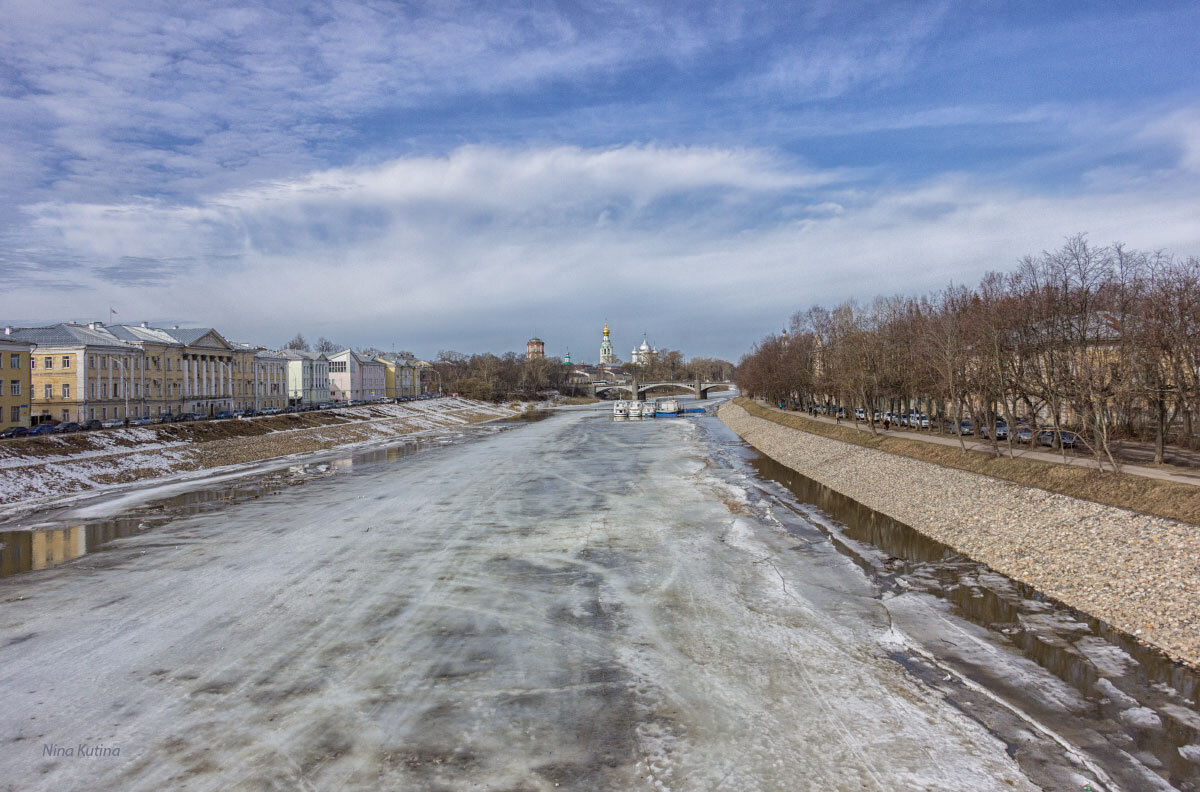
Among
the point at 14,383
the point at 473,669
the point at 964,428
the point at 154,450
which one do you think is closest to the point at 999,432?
the point at 964,428

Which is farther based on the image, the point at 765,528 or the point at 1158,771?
the point at 765,528

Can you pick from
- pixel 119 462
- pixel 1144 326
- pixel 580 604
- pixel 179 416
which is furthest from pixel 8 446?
pixel 1144 326

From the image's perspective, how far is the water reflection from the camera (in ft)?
32.1

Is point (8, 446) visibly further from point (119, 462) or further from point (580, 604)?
point (580, 604)

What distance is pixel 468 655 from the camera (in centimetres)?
1255

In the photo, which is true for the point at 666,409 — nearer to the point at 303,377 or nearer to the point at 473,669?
the point at 303,377

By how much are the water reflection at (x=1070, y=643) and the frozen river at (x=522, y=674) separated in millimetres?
188

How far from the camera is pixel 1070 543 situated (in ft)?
60.6

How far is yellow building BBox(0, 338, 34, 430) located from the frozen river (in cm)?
3923

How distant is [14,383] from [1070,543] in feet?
220

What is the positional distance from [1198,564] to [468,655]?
16388mm

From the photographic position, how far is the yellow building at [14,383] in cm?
4934

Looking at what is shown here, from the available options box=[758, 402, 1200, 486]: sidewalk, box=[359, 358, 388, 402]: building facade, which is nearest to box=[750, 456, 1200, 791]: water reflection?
box=[758, 402, 1200, 486]: sidewalk

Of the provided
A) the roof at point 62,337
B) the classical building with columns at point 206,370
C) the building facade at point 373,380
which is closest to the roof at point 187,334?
the classical building with columns at point 206,370
